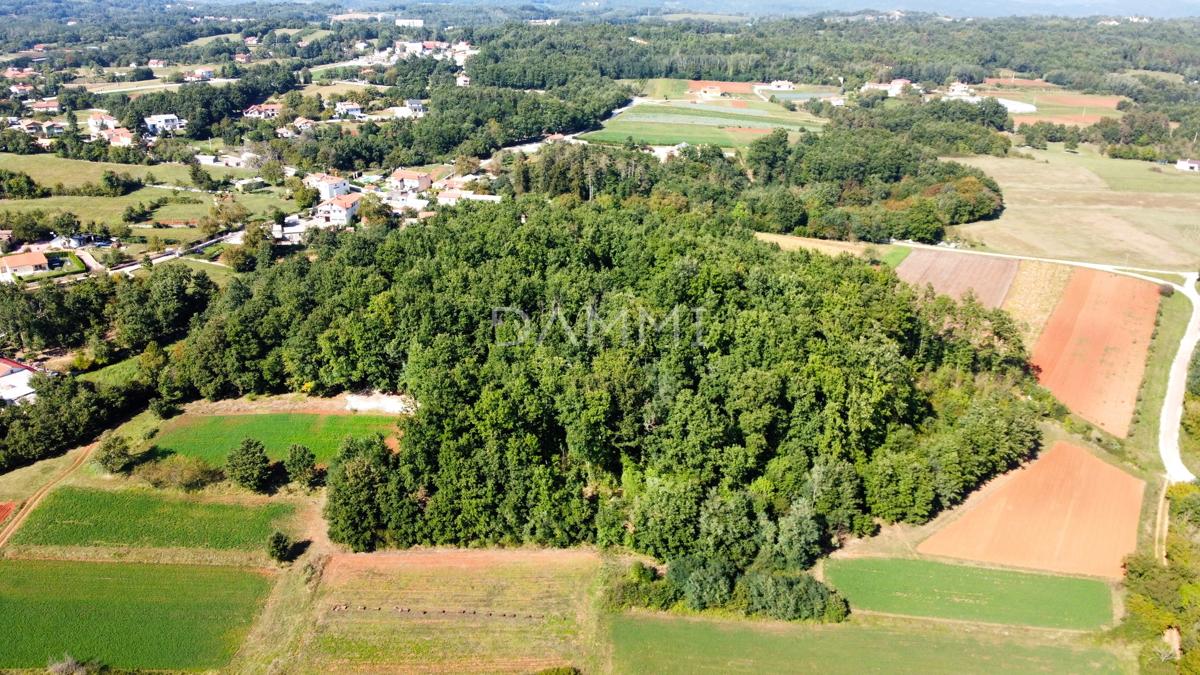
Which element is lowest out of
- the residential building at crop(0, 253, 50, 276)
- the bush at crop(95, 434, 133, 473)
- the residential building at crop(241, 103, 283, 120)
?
the bush at crop(95, 434, 133, 473)

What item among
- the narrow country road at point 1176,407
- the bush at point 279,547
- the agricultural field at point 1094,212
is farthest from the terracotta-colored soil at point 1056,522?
the agricultural field at point 1094,212

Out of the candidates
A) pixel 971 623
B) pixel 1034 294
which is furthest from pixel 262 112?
pixel 971 623

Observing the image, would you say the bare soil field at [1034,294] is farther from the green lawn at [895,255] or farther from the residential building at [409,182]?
the residential building at [409,182]

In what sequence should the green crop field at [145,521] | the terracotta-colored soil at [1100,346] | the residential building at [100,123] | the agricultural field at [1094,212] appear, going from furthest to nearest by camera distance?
the residential building at [100,123], the agricultural field at [1094,212], the terracotta-colored soil at [1100,346], the green crop field at [145,521]

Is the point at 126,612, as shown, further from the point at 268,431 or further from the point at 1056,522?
the point at 1056,522

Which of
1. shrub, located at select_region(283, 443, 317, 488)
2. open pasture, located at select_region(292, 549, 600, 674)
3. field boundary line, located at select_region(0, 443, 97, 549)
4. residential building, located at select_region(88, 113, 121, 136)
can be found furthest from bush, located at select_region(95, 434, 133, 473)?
residential building, located at select_region(88, 113, 121, 136)

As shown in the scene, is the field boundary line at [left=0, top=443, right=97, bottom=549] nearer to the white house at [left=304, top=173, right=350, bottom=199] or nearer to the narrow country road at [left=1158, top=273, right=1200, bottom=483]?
the white house at [left=304, top=173, right=350, bottom=199]
